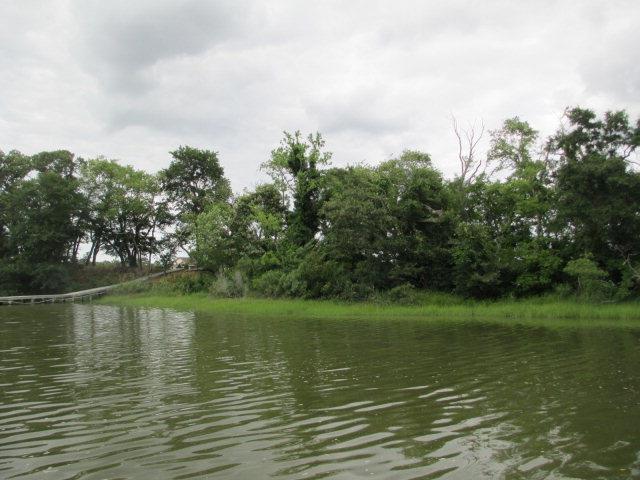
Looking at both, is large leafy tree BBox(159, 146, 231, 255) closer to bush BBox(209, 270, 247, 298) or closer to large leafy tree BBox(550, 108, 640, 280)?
bush BBox(209, 270, 247, 298)

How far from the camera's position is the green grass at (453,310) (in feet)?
70.2

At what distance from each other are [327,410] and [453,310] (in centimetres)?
1848

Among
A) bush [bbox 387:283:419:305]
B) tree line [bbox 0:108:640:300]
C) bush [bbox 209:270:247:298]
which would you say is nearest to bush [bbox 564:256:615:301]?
tree line [bbox 0:108:640:300]

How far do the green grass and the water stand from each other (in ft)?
21.1

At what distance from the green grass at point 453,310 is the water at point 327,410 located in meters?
6.43

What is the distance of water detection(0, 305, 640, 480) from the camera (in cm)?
582

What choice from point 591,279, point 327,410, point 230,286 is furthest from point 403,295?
point 327,410

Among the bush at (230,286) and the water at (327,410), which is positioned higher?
the bush at (230,286)

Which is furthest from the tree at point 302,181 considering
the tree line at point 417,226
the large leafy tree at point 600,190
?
the large leafy tree at point 600,190

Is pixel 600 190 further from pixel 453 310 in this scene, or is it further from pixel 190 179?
pixel 190 179

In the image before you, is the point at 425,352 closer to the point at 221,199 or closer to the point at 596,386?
the point at 596,386

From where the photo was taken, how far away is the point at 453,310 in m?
25.4

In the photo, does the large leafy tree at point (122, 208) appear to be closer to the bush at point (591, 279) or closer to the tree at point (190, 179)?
the tree at point (190, 179)

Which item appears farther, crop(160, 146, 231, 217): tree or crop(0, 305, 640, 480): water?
crop(160, 146, 231, 217): tree
